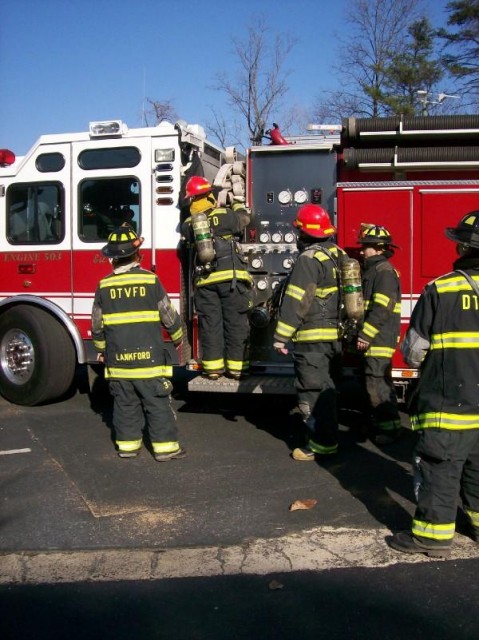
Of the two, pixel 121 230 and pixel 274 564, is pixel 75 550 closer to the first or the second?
pixel 274 564

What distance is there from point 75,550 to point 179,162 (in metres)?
3.87

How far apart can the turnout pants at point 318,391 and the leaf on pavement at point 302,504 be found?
877 millimetres

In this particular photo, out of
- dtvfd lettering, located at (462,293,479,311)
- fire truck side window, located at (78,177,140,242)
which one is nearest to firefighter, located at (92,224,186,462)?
fire truck side window, located at (78,177,140,242)

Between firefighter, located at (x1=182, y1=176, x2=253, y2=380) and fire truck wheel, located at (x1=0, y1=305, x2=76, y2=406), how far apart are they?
1.57 m

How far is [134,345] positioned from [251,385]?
1.34 m

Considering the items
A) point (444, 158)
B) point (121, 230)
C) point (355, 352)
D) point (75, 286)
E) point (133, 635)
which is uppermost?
point (444, 158)

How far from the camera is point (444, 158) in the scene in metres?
6.16

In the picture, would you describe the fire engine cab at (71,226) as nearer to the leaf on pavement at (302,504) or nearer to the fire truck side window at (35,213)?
the fire truck side window at (35,213)

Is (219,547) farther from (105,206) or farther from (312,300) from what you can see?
(105,206)

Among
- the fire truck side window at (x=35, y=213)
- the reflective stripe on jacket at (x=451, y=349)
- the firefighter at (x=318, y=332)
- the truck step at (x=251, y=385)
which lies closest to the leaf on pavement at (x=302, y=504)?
the firefighter at (x=318, y=332)

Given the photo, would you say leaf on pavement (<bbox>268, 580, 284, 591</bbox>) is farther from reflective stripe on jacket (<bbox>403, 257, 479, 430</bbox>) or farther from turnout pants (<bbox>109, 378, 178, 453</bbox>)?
turnout pants (<bbox>109, 378, 178, 453</bbox>)

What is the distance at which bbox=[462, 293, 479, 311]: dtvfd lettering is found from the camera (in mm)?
3666

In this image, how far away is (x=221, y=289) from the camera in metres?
6.43

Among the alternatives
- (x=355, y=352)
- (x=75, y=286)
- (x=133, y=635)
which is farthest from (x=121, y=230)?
(x=133, y=635)
